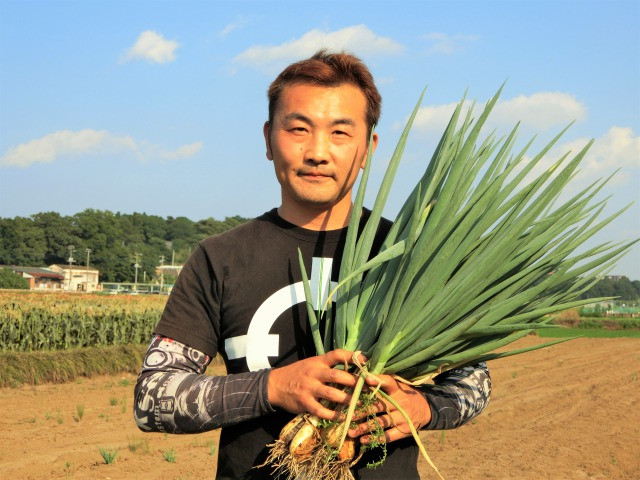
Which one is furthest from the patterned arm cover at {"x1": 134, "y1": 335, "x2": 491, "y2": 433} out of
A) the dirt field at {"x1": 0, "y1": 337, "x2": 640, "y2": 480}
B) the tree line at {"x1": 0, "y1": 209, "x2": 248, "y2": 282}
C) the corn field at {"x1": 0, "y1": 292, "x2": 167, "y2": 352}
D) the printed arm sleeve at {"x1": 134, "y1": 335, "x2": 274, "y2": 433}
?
the tree line at {"x1": 0, "y1": 209, "x2": 248, "y2": 282}

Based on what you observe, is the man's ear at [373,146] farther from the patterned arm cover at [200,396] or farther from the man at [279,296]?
the patterned arm cover at [200,396]

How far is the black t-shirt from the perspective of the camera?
5.23 ft

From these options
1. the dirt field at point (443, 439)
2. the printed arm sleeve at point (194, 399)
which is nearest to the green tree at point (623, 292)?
the printed arm sleeve at point (194, 399)

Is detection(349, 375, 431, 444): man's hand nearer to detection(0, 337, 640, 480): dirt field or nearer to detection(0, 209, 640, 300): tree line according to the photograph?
detection(0, 337, 640, 480): dirt field

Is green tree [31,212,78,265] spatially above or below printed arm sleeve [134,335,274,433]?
above

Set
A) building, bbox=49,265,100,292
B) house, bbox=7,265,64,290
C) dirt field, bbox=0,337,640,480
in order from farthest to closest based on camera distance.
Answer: building, bbox=49,265,100,292
house, bbox=7,265,64,290
dirt field, bbox=0,337,640,480

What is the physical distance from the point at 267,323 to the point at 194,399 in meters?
Result: 0.24

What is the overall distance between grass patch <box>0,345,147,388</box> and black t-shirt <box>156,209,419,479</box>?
9.87m

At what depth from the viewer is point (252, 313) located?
1.63 m

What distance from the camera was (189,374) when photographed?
1.52 metres

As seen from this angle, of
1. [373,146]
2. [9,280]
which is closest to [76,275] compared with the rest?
[9,280]

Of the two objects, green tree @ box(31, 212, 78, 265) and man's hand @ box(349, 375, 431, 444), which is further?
green tree @ box(31, 212, 78, 265)

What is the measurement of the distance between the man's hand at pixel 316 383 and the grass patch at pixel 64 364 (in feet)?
33.3

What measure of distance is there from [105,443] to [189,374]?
5.72 metres
